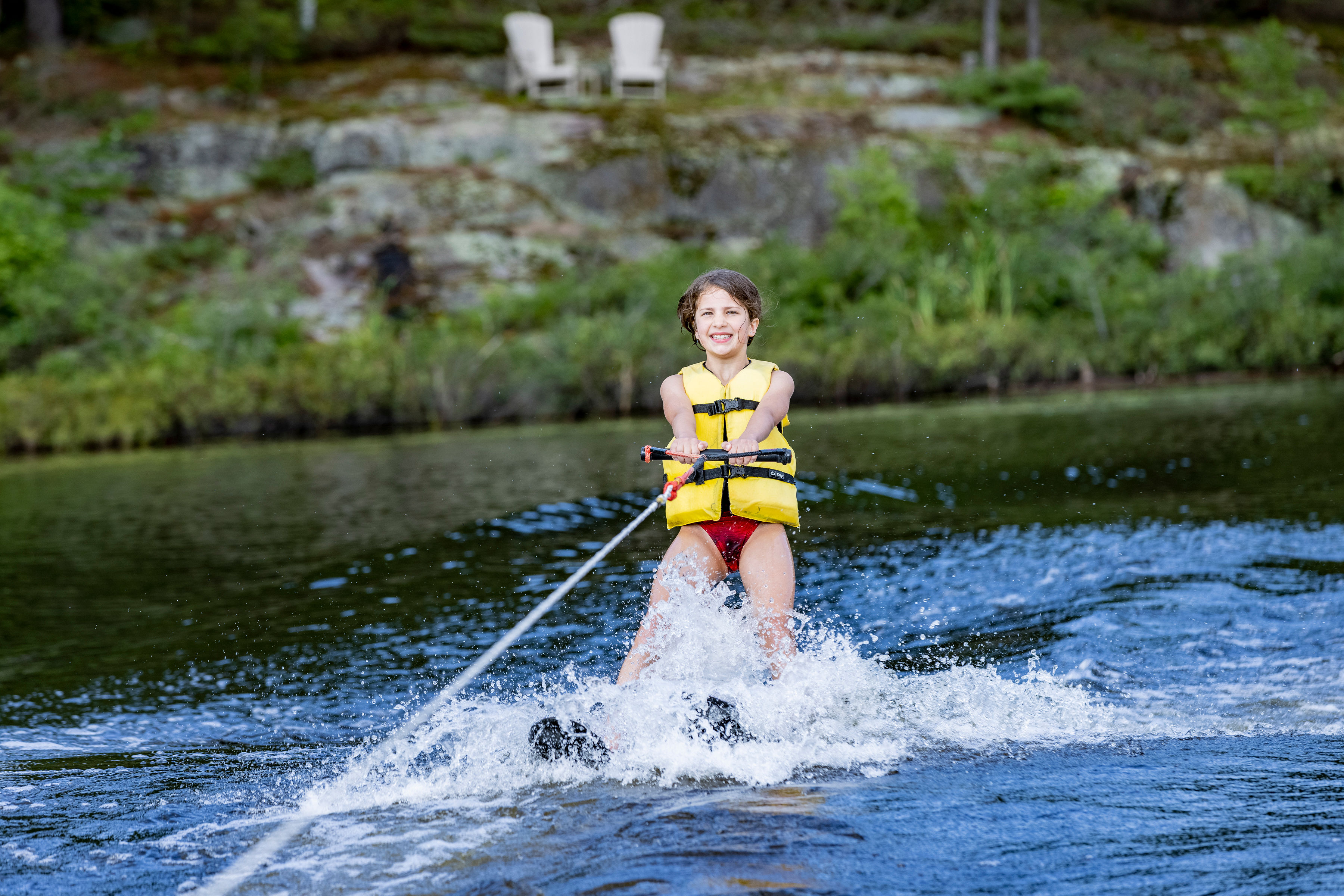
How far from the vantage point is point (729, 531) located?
14.3ft

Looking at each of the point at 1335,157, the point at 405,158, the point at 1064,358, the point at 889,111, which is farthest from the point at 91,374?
the point at 1335,157

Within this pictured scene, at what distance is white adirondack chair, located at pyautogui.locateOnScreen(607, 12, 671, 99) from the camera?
34062mm

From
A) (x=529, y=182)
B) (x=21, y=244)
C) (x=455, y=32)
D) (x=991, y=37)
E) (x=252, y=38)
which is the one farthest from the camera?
(x=991, y=37)

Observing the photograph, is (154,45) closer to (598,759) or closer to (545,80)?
(545,80)

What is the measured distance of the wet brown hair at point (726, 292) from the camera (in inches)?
171

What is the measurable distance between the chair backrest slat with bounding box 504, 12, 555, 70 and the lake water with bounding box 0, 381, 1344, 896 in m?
26.2

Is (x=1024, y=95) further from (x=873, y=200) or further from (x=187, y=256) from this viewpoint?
(x=187, y=256)

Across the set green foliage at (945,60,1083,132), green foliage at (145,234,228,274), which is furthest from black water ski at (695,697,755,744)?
green foliage at (945,60,1083,132)

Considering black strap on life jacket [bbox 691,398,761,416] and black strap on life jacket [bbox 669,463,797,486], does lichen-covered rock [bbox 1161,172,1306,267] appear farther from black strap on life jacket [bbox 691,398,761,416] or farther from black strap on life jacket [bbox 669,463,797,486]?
black strap on life jacket [bbox 669,463,797,486]

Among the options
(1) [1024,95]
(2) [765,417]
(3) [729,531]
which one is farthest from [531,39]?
(3) [729,531]

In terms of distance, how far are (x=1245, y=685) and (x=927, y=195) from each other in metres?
29.6

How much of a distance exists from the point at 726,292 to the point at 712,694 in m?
1.49

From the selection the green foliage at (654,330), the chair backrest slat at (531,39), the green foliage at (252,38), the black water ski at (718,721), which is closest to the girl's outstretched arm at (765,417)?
the black water ski at (718,721)

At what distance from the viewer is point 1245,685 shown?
445cm
